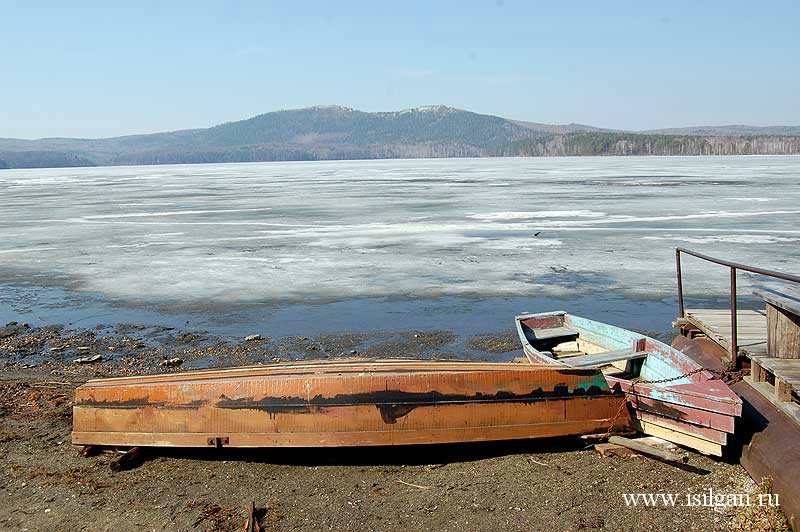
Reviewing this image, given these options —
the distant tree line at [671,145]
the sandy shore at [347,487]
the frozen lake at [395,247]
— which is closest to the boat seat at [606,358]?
the sandy shore at [347,487]

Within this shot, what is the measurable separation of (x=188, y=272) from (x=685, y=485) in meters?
11.3

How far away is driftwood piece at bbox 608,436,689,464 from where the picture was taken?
5801 millimetres

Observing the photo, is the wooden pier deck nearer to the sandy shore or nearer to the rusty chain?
the rusty chain

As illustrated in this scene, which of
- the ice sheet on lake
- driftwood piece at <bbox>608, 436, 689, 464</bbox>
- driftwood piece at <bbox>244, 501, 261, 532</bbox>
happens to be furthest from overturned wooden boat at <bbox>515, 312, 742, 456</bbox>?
the ice sheet on lake

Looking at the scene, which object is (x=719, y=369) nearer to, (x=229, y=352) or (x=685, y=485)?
(x=685, y=485)

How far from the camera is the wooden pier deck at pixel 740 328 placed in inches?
262

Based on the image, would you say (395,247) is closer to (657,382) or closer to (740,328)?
(740,328)

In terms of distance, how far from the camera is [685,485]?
5496 millimetres

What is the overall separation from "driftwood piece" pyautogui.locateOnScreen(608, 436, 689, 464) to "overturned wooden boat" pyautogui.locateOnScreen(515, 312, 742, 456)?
6.0 inches

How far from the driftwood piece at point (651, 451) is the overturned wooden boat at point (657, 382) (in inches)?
6.0

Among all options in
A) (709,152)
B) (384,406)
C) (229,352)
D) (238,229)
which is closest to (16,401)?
(229,352)

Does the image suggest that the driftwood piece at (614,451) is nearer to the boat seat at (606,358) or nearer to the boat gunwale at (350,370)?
the boat gunwale at (350,370)

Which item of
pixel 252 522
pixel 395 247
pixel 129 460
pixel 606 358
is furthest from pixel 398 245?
pixel 252 522

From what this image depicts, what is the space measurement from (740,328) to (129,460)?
228 inches
